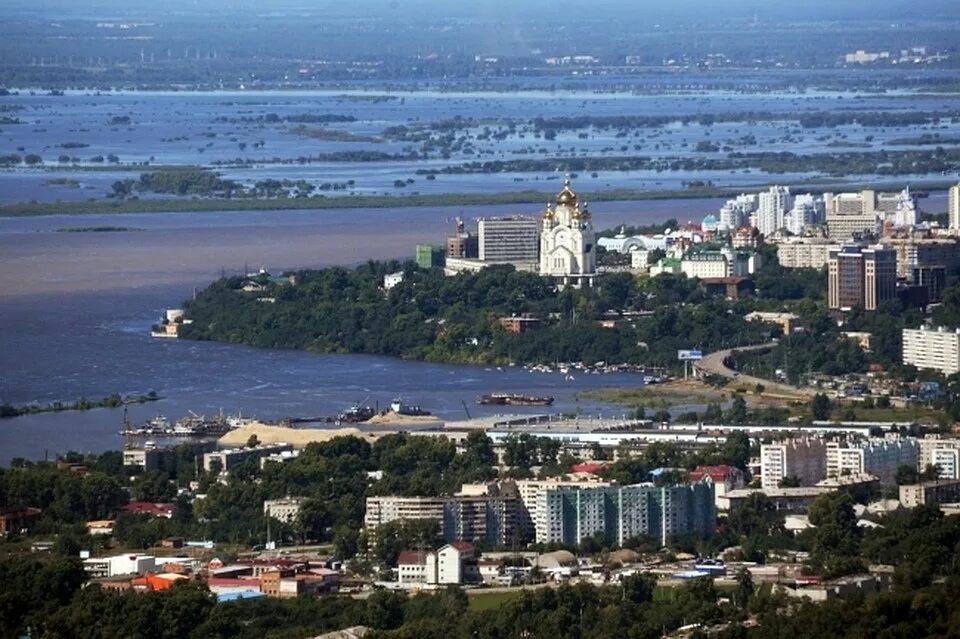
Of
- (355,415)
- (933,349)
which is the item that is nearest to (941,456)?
(355,415)

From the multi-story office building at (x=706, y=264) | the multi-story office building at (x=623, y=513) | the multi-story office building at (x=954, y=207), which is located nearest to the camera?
the multi-story office building at (x=623, y=513)

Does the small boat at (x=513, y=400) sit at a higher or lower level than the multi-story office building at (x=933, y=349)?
lower

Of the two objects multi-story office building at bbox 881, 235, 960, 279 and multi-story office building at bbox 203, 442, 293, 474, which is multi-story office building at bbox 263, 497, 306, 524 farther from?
multi-story office building at bbox 881, 235, 960, 279

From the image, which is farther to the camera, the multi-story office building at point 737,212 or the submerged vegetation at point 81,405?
the multi-story office building at point 737,212

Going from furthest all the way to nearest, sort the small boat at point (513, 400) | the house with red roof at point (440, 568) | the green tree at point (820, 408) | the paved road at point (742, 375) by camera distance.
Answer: the paved road at point (742, 375)
the small boat at point (513, 400)
the green tree at point (820, 408)
the house with red roof at point (440, 568)

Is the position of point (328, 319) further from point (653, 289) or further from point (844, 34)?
point (844, 34)

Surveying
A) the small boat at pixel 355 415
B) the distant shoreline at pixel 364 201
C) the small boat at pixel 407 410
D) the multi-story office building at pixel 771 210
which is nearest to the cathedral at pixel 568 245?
the multi-story office building at pixel 771 210

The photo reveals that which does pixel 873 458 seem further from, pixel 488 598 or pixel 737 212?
pixel 737 212

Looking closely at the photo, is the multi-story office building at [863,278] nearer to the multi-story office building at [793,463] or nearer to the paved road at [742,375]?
the paved road at [742,375]
